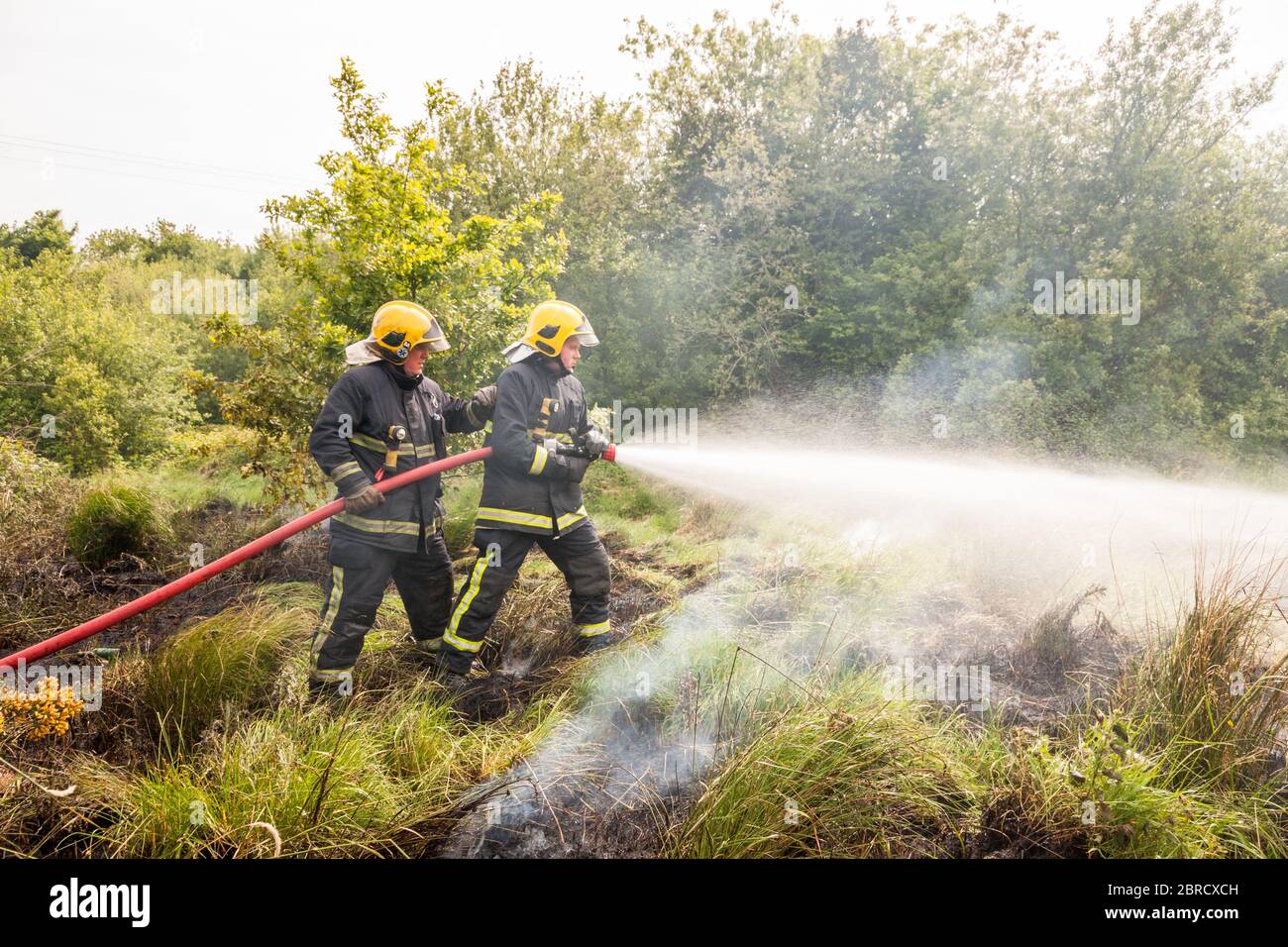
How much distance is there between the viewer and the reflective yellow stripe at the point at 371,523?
3812mm

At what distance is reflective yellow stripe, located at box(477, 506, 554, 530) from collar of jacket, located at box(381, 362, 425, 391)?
2.78 ft

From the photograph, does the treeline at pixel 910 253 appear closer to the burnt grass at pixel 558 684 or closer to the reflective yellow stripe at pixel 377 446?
the burnt grass at pixel 558 684

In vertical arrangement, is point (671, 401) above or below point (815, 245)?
below

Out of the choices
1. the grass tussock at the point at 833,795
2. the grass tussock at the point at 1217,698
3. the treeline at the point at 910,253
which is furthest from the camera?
the treeline at the point at 910,253

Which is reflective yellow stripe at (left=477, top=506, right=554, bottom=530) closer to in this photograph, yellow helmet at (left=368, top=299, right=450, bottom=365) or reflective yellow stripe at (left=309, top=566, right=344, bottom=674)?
reflective yellow stripe at (left=309, top=566, right=344, bottom=674)

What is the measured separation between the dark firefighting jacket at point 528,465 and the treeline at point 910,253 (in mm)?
5838

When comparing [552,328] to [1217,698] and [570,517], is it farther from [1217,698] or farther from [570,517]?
[1217,698]

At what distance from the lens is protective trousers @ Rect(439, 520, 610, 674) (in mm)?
4090

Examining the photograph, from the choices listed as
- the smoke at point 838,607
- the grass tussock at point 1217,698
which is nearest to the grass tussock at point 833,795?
the smoke at point 838,607

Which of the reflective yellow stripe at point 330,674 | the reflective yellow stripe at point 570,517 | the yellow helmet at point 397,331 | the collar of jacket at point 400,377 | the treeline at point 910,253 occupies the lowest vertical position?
the reflective yellow stripe at point 330,674
